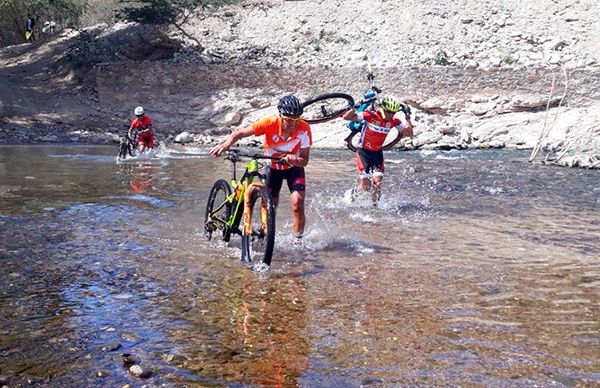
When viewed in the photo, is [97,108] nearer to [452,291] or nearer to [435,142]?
[435,142]

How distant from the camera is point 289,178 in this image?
7.82m

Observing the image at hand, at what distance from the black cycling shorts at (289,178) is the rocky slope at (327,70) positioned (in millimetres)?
16703

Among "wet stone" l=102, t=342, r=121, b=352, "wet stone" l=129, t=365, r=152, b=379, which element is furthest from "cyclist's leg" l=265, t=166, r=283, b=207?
"wet stone" l=129, t=365, r=152, b=379

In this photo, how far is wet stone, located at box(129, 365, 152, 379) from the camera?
410 cm

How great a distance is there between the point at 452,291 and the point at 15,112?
2421 cm

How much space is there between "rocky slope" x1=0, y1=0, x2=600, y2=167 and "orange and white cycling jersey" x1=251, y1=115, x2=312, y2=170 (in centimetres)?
1695

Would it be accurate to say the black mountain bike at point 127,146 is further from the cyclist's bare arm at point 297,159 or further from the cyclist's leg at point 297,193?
the cyclist's bare arm at point 297,159

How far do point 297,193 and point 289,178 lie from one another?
0.25m

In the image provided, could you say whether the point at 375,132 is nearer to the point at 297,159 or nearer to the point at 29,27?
the point at 297,159

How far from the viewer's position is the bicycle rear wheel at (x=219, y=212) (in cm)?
758

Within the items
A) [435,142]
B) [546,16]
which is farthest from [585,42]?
[435,142]

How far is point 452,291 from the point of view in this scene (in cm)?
619

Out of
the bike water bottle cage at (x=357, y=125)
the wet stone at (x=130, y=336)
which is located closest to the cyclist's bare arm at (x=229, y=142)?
the wet stone at (x=130, y=336)

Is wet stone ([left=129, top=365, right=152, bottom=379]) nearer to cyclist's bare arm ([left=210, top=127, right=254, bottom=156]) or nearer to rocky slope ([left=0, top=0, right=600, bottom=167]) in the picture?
cyclist's bare arm ([left=210, top=127, right=254, bottom=156])
